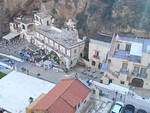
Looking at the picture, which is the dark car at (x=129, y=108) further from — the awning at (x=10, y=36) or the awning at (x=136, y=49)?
the awning at (x=10, y=36)

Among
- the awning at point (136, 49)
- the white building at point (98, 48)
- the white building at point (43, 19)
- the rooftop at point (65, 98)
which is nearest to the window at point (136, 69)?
the awning at point (136, 49)

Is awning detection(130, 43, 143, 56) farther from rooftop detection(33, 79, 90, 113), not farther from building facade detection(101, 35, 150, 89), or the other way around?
rooftop detection(33, 79, 90, 113)

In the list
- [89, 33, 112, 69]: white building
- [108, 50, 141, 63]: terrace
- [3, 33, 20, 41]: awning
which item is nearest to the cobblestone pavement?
[89, 33, 112, 69]: white building

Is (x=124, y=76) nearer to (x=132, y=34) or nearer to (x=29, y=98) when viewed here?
(x=132, y=34)

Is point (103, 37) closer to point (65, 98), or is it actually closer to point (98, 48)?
point (98, 48)

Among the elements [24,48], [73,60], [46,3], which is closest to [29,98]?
[73,60]
